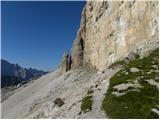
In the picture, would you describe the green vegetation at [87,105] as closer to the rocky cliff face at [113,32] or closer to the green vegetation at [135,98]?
the green vegetation at [135,98]

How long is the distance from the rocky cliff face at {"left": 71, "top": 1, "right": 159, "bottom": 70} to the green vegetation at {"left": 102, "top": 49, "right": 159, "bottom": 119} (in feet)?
45.1

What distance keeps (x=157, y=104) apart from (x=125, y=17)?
54.9m

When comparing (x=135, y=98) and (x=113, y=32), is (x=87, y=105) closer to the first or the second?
(x=135, y=98)

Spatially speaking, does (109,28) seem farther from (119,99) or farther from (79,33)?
(119,99)

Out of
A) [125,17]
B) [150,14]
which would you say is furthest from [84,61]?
[150,14]

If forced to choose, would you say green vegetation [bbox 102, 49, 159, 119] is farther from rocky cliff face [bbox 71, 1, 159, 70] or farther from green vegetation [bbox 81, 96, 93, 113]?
rocky cliff face [bbox 71, 1, 159, 70]

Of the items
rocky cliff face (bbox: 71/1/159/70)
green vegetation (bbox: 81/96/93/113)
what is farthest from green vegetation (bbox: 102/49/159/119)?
rocky cliff face (bbox: 71/1/159/70)

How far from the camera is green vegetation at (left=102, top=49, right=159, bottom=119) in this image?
2894 cm

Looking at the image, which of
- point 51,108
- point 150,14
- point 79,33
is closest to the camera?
point 51,108

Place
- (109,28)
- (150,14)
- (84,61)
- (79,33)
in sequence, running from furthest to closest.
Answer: (79,33) → (84,61) → (109,28) → (150,14)

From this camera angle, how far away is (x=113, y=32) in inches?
3733

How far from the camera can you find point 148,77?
126 feet

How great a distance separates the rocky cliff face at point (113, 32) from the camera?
217ft

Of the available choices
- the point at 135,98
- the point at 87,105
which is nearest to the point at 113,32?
the point at 87,105
